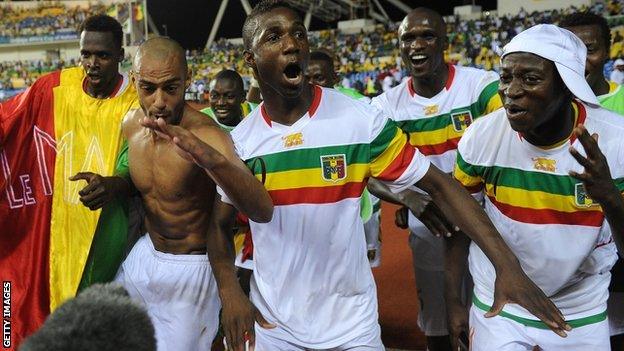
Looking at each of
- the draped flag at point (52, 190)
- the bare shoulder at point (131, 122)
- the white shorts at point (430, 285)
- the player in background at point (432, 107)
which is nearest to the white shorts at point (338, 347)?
the draped flag at point (52, 190)

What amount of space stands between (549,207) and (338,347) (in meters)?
0.97

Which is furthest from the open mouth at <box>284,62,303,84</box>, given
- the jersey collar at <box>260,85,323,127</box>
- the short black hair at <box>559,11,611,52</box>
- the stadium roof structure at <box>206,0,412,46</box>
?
the stadium roof structure at <box>206,0,412,46</box>

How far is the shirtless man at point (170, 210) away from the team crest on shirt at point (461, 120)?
1.56 metres

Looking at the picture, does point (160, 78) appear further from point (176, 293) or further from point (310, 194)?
point (176, 293)

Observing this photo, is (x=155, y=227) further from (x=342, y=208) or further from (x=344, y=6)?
(x=344, y=6)

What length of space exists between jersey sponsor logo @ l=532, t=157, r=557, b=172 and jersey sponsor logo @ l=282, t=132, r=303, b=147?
2.95 feet

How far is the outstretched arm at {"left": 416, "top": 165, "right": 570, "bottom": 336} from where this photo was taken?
236 centimetres

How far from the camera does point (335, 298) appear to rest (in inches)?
102

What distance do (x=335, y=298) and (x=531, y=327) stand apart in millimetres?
782

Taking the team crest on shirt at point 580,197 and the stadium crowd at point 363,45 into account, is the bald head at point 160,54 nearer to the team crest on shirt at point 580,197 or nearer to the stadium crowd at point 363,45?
the team crest on shirt at point 580,197

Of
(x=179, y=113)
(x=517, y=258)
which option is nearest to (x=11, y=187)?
(x=179, y=113)

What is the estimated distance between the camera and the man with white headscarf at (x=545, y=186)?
2.42 meters

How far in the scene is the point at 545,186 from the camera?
8.34ft

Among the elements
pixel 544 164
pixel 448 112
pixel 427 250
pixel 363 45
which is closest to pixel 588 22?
pixel 448 112
